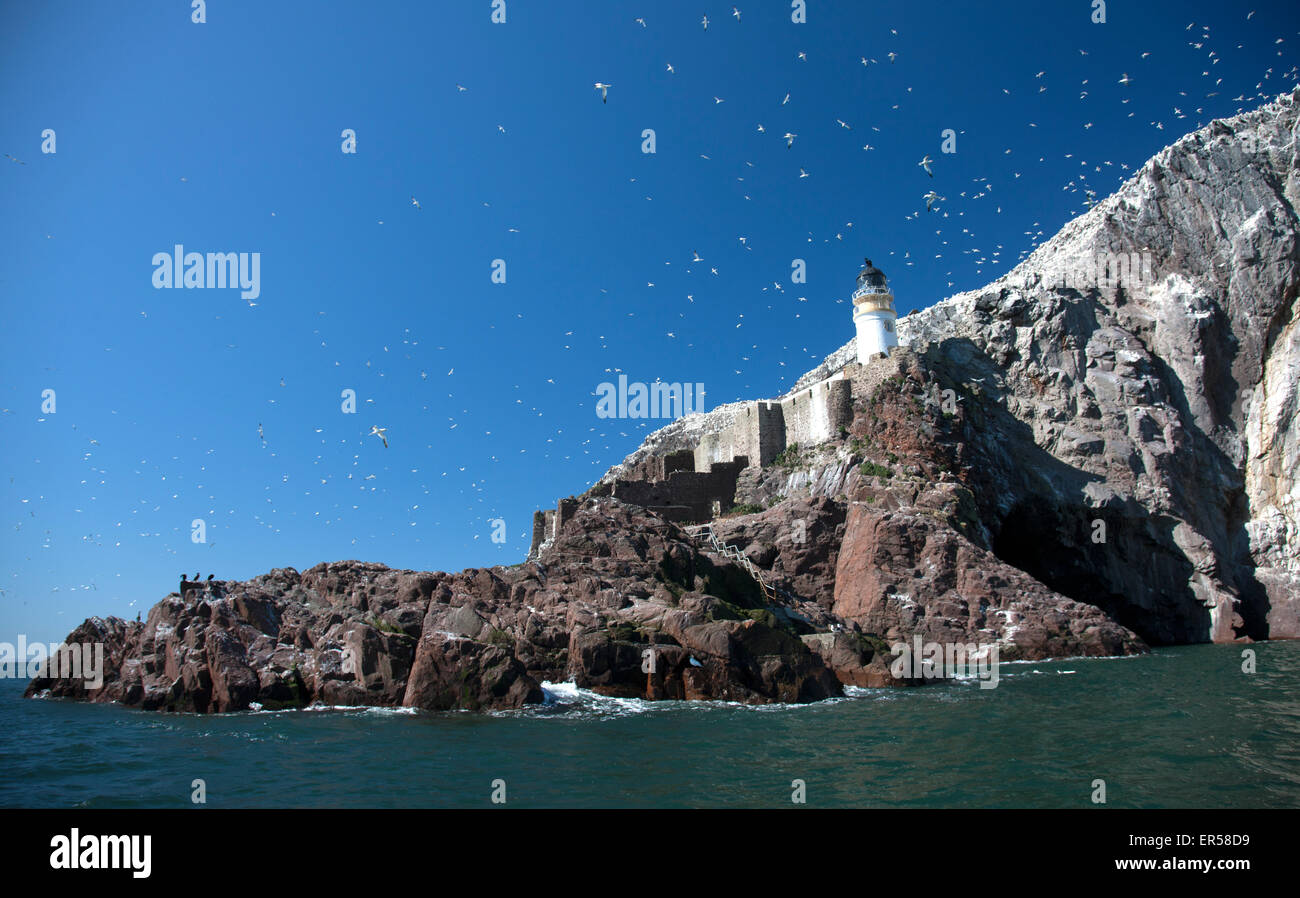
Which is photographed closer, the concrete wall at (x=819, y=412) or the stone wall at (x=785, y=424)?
the concrete wall at (x=819, y=412)

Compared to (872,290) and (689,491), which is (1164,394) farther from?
(689,491)

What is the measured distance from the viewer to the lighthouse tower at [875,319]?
49.3 m

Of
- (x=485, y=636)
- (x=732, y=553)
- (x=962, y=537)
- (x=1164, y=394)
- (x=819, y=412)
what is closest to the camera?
(x=485, y=636)

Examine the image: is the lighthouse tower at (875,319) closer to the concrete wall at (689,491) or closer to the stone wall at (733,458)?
the stone wall at (733,458)

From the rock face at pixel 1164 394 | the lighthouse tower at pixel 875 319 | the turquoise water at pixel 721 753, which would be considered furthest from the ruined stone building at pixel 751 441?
the turquoise water at pixel 721 753

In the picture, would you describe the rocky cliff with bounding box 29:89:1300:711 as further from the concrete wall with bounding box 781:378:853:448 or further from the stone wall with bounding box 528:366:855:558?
the stone wall with bounding box 528:366:855:558

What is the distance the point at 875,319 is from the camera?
4941 centimetres

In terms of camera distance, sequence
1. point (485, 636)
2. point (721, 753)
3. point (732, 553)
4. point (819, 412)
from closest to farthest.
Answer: point (721, 753), point (485, 636), point (732, 553), point (819, 412)

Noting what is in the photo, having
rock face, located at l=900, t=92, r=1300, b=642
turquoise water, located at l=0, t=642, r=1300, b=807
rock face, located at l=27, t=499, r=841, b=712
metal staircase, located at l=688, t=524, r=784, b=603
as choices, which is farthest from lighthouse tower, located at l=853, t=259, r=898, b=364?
turquoise water, located at l=0, t=642, r=1300, b=807

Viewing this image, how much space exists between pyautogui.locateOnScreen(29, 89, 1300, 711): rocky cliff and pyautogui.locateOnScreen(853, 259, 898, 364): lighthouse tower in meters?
3.26

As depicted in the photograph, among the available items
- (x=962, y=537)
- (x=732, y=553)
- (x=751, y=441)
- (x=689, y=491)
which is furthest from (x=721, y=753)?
(x=751, y=441)

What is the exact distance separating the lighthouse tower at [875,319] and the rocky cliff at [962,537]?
3261 millimetres

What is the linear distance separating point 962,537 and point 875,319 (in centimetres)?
1854
